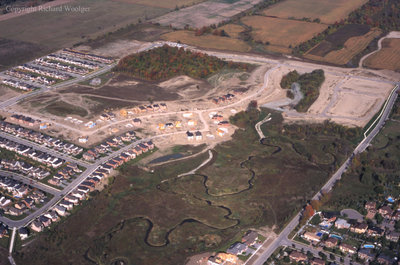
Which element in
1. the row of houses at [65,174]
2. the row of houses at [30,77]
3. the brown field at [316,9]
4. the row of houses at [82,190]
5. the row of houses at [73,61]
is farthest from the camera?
the brown field at [316,9]

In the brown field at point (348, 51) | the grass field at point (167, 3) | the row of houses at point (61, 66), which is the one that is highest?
the grass field at point (167, 3)

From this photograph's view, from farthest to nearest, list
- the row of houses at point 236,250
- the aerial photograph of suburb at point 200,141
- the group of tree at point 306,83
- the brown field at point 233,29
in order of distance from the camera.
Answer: the brown field at point 233,29 < the group of tree at point 306,83 < the aerial photograph of suburb at point 200,141 < the row of houses at point 236,250

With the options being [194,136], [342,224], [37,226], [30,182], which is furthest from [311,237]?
[30,182]

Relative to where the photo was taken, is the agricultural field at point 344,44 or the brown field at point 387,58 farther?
the agricultural field at point 344,44

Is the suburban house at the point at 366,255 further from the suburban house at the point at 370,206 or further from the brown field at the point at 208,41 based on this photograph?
the brown field at the point at 208,41

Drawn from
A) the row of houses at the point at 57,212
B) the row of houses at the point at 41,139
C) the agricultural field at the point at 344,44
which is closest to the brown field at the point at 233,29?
the agricultural field at the point at 344,44

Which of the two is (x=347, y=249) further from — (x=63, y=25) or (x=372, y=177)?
(x=63, y=25)
